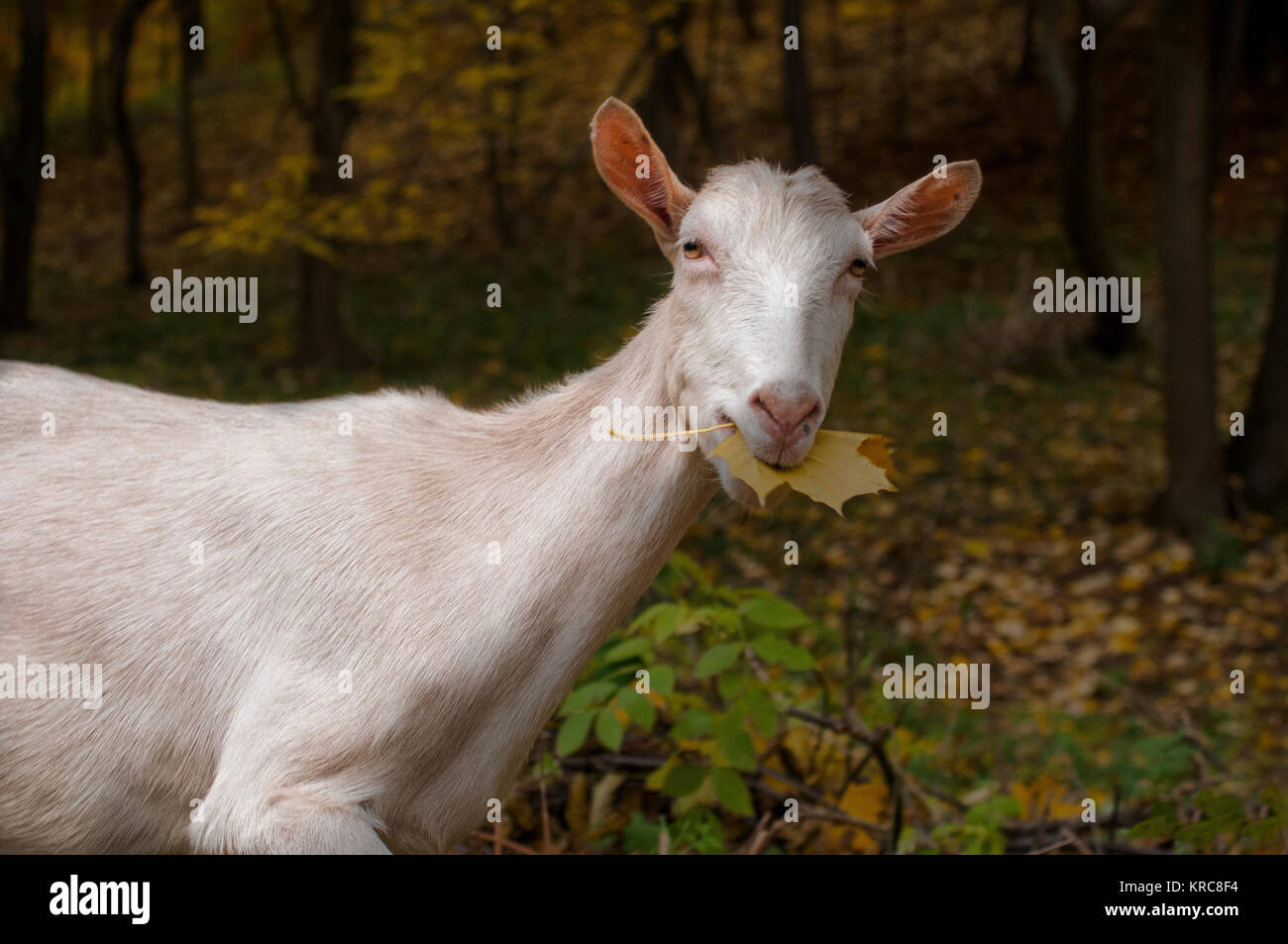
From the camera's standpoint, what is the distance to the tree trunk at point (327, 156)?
12.3 metres

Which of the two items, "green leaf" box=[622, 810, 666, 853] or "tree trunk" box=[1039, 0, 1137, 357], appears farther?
"tree trunk" box=[1039, 0, 1137, 357]

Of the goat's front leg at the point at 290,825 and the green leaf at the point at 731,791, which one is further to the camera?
the green leaf at the point at 731,791

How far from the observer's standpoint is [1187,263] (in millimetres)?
8977

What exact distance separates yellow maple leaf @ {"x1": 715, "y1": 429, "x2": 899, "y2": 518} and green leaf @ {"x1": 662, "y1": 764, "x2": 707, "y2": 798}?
1.77 m

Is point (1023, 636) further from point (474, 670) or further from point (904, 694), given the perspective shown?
point (474, 670)

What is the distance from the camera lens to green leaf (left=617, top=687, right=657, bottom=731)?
13.5 ft

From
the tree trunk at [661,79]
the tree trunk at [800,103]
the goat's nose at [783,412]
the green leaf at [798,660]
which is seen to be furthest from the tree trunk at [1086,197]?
the goat's nose at [783,412]

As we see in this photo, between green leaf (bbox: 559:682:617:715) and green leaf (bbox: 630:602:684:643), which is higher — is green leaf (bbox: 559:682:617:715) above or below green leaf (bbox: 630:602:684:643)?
below

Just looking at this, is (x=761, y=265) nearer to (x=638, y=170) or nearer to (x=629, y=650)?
(x=638, y=170)

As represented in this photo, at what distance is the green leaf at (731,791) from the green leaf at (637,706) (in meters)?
0.34

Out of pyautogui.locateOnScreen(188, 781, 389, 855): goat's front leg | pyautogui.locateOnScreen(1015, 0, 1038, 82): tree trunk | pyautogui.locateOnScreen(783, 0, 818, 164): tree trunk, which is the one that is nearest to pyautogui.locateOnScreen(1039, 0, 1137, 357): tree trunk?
pyautogui.locateOnScreen(783, 0, 818, 164): tree trunk
